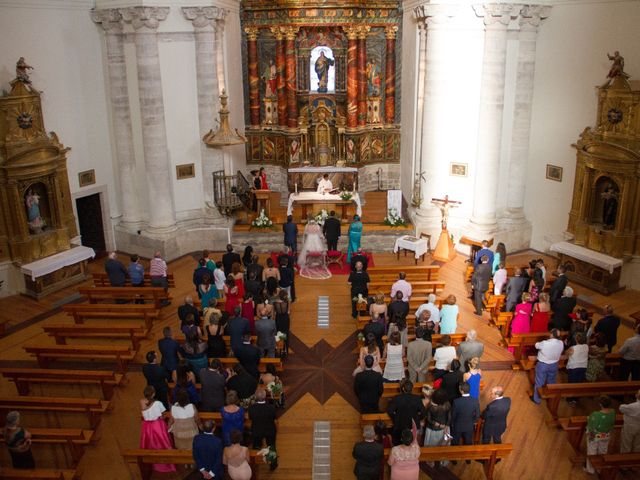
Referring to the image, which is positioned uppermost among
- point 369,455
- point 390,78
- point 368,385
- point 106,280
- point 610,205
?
point 390,78

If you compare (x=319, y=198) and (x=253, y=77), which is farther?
(x=253, y=77)

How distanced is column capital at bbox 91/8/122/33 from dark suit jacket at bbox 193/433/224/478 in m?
13.2

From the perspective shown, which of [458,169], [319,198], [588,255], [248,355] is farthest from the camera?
[319,198]

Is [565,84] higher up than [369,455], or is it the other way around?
[565,84]

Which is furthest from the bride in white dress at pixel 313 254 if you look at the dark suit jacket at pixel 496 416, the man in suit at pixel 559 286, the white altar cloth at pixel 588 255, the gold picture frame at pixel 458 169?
the dark suit jacket at pixel 496 416

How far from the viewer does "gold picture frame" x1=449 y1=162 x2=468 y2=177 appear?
63.2 feet

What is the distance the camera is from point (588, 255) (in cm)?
1672

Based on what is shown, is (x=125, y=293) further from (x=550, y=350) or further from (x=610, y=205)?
(x=610, y=205)

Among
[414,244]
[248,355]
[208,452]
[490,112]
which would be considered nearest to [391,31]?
[490,112]

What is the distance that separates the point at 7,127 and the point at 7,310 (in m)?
4.55

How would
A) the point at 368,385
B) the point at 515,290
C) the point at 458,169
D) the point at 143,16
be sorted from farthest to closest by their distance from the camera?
the point at 458,169, the point at 143,16, the point at 515,290, the point at 368,385

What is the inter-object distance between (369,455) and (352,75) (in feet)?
58.8

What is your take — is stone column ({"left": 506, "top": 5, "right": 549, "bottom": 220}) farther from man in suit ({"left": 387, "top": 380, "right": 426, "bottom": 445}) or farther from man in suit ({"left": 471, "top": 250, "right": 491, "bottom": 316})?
man in suit ({"left": 387, "top": 380, "right": 426, "bottom": 445})

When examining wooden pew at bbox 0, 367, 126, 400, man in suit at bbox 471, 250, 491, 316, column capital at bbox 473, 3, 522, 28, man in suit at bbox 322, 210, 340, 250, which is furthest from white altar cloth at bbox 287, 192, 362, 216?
wooden pew at bbox 0, 367, 126, 400
